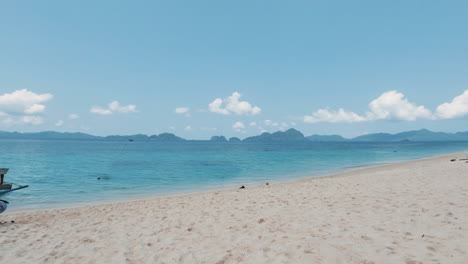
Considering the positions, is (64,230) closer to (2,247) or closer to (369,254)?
(2,247)

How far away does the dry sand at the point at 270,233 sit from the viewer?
596 centimetres

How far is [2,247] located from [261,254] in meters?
7.45

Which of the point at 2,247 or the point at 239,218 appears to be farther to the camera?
the point at 239,218

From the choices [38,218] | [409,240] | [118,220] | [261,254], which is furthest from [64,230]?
[409,240]

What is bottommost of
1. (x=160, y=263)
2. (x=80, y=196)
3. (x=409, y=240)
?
(x=80, y=196)

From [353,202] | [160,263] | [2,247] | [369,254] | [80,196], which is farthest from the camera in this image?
[80,196]

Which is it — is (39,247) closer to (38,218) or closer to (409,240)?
(38,218)

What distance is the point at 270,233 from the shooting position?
24.8 ft

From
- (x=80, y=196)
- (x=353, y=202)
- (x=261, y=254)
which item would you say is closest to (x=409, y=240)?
(x=261, y=254)

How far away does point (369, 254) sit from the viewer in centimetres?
570

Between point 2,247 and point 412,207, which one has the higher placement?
point 412,207

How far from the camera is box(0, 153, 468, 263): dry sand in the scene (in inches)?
235

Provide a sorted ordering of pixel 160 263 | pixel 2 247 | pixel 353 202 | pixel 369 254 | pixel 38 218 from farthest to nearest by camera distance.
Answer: pixel 38 218 < pixel 353 202 < pixel 2 247 < pixel 160 263 < pixel 369 254

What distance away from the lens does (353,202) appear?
10812 millimetres
